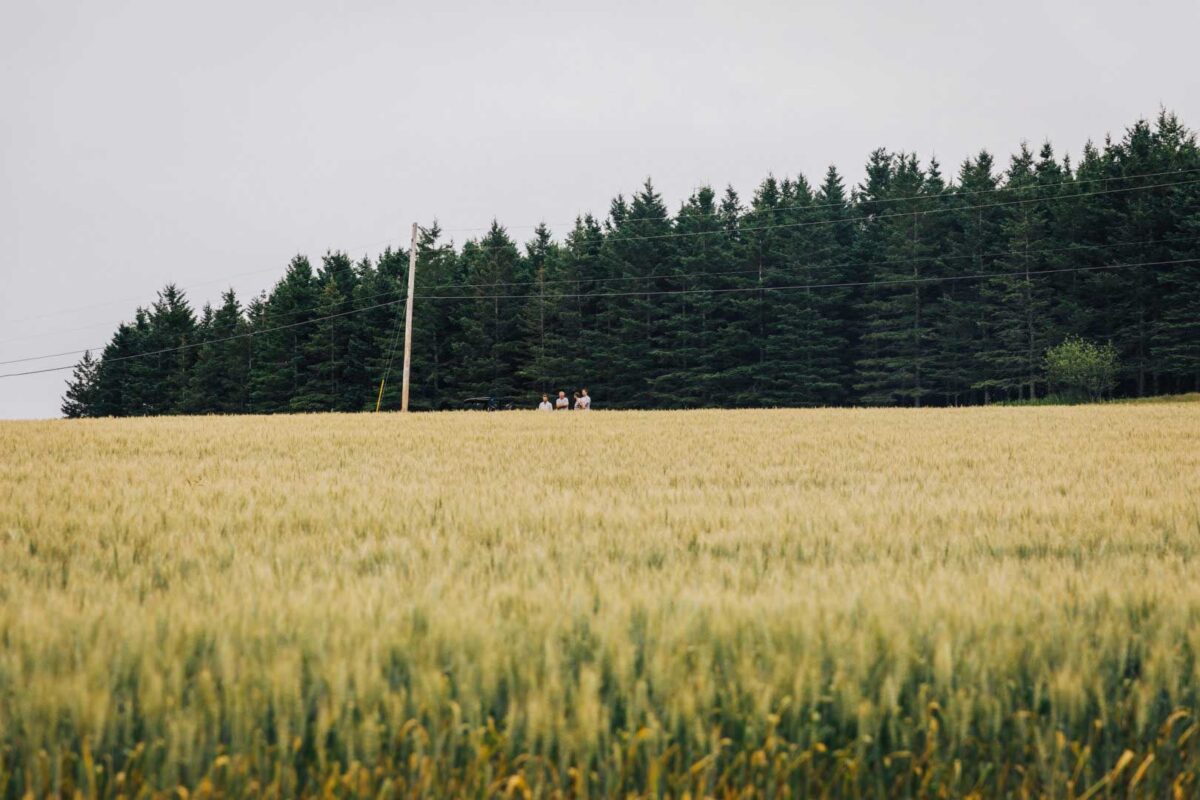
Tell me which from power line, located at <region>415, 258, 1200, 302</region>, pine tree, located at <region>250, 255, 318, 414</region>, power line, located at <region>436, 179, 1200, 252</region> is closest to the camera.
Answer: power line, located at <region>415, 258, 1200, 302</region>

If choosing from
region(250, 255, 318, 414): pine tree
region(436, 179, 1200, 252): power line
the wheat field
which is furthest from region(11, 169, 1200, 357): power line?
the wheat field

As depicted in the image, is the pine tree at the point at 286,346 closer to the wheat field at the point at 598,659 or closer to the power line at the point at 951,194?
the power line at the point at 951,194

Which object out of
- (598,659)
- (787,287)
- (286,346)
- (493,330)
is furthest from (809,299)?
(598,659)

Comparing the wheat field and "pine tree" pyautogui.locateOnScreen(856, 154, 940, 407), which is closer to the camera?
the wheat field

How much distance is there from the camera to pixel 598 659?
7.72 feet

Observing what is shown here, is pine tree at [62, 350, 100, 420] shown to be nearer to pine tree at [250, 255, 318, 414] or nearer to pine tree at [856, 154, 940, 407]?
pine tree at [250, 255, 318, 414]

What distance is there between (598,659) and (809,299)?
216 ft

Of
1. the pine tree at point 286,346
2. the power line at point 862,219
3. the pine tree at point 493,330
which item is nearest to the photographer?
the power line at point 862,219

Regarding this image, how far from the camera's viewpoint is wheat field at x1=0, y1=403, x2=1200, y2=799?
2.00 m

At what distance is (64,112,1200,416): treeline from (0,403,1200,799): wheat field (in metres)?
60.1

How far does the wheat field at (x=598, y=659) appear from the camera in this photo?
1997 millimetres

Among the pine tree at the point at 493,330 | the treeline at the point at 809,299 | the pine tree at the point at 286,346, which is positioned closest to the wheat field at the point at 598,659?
the treeline at the point at 809,299

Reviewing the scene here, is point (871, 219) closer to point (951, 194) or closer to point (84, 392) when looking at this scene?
point (951, 194)

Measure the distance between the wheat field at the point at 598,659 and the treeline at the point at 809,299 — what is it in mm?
60068
